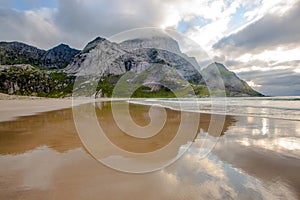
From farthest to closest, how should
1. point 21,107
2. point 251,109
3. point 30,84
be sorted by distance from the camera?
1. point 30,84
2. point 21,107
3. point 251,109

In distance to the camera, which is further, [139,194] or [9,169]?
[9,169]

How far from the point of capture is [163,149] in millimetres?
8797

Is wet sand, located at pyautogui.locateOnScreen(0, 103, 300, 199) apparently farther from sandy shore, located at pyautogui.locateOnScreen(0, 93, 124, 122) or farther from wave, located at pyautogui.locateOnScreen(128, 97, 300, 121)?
sandy shore, located at pyautogui.locateOnScreen(0, 93, 124, 122)

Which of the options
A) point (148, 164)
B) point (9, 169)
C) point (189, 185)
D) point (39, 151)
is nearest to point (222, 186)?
point (189, 185)

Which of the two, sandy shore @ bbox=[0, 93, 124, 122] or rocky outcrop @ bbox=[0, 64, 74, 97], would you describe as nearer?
sandy shore @ bbox=[0, 93, 124, 122]

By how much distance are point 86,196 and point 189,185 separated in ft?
8.03

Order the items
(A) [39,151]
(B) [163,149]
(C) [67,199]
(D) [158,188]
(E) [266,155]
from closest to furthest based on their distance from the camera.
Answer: (C) [67,199], (D) [158,188], (E) [266,155], (A) [39,151], (B) [163,149]

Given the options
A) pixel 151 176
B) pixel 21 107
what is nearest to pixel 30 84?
pixel 21 107

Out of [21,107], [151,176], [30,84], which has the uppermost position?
[30,84]

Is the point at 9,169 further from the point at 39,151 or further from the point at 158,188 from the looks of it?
the point at 158,188

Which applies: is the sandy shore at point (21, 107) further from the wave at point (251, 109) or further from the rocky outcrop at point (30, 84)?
the rocky outcrop at point (30, 84)

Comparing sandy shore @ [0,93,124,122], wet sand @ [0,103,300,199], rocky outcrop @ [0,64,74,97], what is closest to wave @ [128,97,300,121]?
wet sand @ [0,103,300,199]

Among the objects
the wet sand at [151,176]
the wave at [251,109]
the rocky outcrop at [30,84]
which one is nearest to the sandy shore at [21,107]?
the wet sand at [151,176]

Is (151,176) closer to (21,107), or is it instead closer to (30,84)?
(21,107)
